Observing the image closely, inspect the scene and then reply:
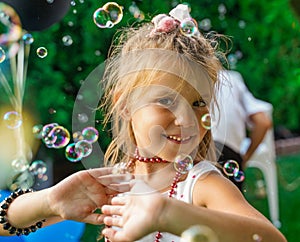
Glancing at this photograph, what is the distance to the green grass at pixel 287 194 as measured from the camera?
10.6ft

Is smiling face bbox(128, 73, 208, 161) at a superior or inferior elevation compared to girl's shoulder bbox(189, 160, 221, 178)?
superior

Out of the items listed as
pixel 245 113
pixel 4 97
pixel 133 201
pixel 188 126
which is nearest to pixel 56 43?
pixel 4 97

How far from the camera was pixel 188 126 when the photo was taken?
4.16ft

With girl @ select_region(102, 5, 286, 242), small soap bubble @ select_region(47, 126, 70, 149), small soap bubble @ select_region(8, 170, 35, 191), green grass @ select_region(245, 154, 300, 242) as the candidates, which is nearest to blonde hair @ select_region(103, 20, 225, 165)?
girl @ select_region(102, 5, 286, 242)

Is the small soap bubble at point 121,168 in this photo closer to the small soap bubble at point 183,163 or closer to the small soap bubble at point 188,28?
the small soap bubble at point 183,163

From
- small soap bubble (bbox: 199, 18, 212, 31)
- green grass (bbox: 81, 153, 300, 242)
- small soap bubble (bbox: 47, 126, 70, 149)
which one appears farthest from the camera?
green grass (bbox: 81, 153, 300, 242)

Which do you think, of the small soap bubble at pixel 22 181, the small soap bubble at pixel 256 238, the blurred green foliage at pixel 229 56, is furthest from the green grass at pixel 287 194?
the small soap bubble at pixel 256 238

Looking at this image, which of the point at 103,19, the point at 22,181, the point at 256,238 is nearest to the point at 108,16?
the point at 103,19

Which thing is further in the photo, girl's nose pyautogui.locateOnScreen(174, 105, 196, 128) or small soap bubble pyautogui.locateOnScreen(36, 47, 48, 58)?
small soap bubble pyautogui.locateOnScreen(36, 47, 48, 58)

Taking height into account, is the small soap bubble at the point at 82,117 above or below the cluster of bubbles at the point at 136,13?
below

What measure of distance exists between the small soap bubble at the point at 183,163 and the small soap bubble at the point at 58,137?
1.61 feet

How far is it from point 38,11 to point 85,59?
100cm

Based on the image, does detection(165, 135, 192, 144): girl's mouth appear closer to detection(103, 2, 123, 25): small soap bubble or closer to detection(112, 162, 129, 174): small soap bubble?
detection(112, 162, 129, 174): small soap bubble

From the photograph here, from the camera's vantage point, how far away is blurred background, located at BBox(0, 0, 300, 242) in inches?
101
